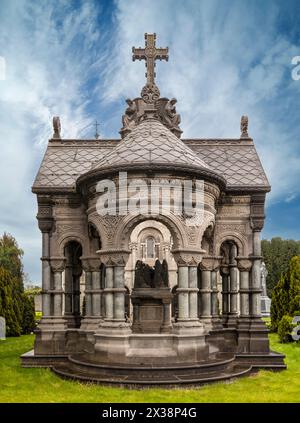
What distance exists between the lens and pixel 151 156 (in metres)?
11.1

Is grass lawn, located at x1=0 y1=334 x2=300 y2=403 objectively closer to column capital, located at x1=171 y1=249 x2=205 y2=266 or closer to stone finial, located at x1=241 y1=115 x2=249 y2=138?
A: column capital, located at x1=171 y1=249 x2=205 y2=266

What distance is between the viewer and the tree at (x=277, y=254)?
48.7m

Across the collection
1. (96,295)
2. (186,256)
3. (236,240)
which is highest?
(236,240)

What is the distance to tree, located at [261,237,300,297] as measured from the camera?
160 ft

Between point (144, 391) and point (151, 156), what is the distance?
5.17 meters

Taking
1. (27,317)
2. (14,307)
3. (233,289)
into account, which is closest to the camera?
(233,289)

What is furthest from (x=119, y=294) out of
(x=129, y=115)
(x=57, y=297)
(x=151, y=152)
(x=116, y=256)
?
(x=129, y=115)

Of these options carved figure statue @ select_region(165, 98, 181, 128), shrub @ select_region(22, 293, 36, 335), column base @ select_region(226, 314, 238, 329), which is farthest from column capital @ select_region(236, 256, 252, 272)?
shrub @ select_region(22, 293, 36, 335)

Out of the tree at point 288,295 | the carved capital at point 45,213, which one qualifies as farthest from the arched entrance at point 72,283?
the tree at point 288,295

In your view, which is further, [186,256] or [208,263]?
[208,263]

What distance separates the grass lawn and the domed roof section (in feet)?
15.9

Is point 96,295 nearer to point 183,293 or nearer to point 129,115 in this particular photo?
point 183,293
